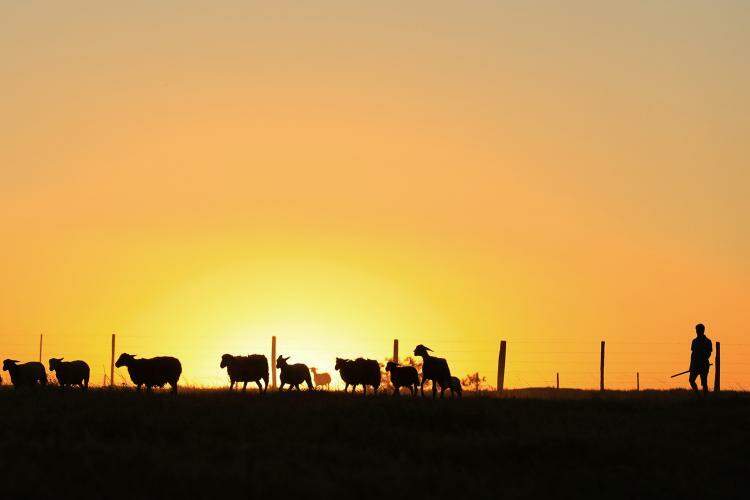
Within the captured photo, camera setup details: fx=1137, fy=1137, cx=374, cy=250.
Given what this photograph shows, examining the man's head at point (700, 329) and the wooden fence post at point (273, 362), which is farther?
the wooden fence post at point (273, 362)

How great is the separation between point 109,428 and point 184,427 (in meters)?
1.52

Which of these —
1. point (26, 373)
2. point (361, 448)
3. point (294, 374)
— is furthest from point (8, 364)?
point (361, 448)

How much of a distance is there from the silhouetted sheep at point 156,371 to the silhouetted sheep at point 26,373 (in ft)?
10.4

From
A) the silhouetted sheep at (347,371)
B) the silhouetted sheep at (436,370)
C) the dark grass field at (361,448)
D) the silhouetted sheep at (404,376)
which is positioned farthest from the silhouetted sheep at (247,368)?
the dark grass field at (361,448)

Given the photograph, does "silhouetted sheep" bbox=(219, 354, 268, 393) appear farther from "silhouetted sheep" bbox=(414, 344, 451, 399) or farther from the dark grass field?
the dark grass field

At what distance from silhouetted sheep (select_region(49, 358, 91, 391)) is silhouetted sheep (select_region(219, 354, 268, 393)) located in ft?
14.2

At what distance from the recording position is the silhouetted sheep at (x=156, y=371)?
109 feet

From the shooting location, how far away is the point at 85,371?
115 ft

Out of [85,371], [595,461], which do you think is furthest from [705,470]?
[85,371]

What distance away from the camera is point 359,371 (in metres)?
35.8

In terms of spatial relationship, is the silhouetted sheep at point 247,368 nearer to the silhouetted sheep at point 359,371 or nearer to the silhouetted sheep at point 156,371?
the silhouetted sheep at point 156,371

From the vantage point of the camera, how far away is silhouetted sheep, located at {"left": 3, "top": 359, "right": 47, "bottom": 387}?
113 feet

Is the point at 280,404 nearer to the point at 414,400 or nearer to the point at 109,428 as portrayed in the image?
the point at 414,400

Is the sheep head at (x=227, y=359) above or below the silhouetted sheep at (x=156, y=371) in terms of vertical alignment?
above
